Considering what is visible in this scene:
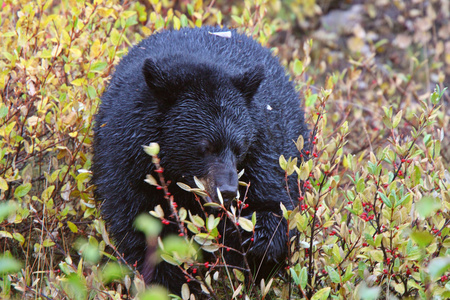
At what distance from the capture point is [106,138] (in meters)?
3.52

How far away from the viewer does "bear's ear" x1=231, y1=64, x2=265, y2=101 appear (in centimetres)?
328

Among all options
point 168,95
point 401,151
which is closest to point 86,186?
point 168,95

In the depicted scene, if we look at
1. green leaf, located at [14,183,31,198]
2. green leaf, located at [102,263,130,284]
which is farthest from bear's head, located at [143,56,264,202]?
green leaf, located at [14,183,31,198]

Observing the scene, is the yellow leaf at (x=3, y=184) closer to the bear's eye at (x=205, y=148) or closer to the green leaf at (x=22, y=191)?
the green leaf at (x=22, y=191)

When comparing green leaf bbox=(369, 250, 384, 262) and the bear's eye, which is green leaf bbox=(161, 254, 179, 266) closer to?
the bear's eye

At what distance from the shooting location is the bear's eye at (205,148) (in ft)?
10.5

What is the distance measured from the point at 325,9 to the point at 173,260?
692cm

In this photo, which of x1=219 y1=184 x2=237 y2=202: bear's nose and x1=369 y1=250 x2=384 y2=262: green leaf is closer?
x1=369 y1=250 x2=384 y2=262: green leaf

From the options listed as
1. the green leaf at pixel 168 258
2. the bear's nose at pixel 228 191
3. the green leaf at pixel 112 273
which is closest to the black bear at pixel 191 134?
the bear's nose at pixel 228 191

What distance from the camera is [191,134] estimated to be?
3.20 meters

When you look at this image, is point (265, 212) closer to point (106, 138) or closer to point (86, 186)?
point (106, 138)

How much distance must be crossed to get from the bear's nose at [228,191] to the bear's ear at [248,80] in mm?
679

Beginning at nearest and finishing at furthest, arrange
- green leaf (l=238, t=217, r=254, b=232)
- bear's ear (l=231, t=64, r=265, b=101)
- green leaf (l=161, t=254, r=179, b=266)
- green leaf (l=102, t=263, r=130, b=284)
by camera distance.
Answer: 1. green leaf (l=102, t=263, r=130, b=284)
2. green leaf (l=238, t=217, r=254, b=232)
3. green leaf (l=161, t=254, r=179, b=266)
4. bear's ear (l=231, t=64, r=265, b=101)

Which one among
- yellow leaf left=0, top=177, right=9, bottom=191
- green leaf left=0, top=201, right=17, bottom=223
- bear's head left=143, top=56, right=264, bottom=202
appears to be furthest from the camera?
yellow leaf left=0, top=177, right=9, bottom=191
